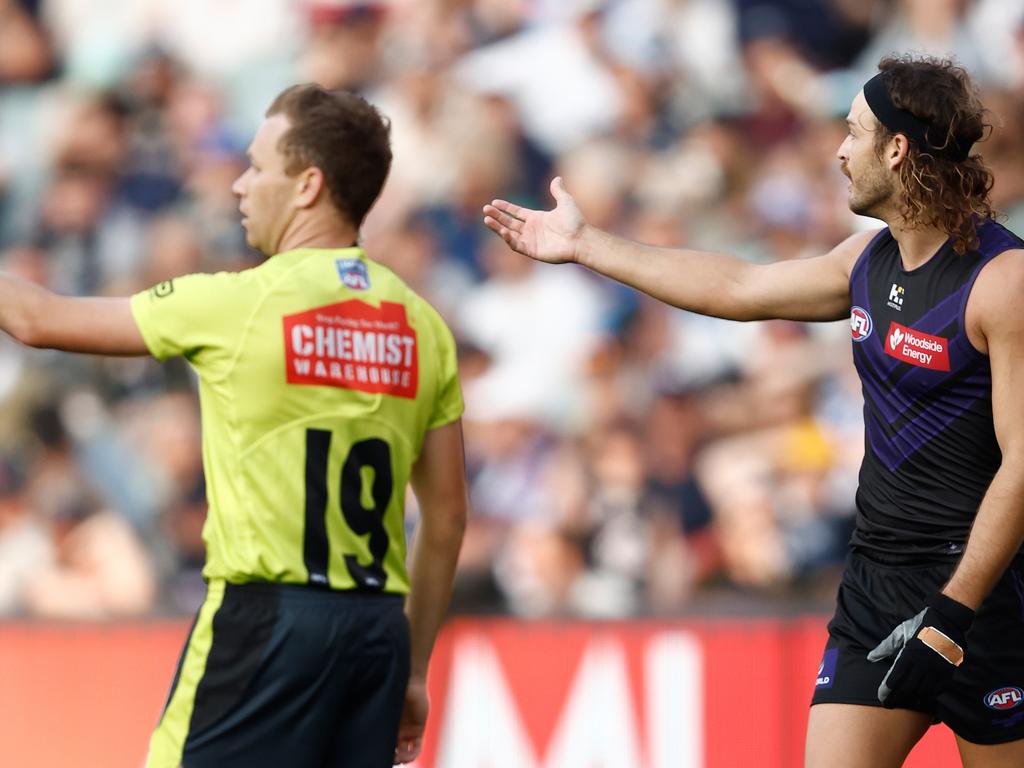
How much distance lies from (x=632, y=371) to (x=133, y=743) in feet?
11.2

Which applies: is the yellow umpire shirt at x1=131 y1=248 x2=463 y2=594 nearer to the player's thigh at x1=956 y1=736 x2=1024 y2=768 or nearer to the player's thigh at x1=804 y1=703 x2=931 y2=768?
the player's thigh at x1=804 y1=703 x2=931 y2=768

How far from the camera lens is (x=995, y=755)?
13.9 feet

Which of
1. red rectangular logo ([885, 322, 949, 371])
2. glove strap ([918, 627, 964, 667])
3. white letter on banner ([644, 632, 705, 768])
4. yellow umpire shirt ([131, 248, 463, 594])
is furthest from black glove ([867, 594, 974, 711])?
white letter on banner ([644, 632, 705, 768])

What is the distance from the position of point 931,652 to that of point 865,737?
15.3 inches

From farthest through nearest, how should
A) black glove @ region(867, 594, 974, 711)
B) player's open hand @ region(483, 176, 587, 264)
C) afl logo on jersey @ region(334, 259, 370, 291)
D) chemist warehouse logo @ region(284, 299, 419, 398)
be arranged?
1. player's open hand @ region(483, 176, 587, 264)
2. black glove @ region(867, 594, 974, 711)
3. afl logo on jersey @ region(334, 259, 370, 291)
4. chemist warehouse logo @ region(284, 299, 419, 398)

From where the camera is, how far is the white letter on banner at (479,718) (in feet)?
22.4

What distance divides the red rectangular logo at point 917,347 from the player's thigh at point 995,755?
1053mm

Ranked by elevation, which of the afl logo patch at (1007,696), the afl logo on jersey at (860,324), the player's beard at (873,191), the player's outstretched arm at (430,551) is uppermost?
the player's beard at (873,191)

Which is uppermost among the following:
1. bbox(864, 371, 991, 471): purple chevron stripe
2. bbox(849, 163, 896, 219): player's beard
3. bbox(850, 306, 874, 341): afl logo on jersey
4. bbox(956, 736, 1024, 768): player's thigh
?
bbox(849, 163, 896, 219): player's beard

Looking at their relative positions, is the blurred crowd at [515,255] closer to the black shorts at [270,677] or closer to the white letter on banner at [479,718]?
the white letter on banner at [479,718]

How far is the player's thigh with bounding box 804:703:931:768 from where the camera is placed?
13.7 ft

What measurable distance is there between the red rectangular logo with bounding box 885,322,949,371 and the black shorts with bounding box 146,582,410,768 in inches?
64.2

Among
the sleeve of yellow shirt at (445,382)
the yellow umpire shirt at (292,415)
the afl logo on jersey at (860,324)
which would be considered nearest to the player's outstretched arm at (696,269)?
the afl logo on jersey at (860,324)

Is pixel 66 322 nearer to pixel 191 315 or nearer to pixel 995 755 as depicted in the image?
pixel 191 315
